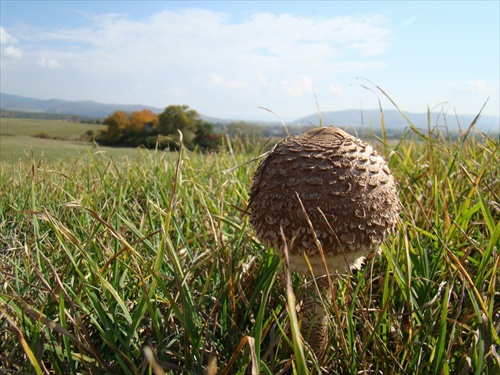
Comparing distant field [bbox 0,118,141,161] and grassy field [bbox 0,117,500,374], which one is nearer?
grassy field [bbox 0,117,500,374]

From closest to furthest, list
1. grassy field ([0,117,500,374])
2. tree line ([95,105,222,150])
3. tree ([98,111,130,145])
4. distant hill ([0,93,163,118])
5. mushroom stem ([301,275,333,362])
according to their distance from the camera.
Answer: grassy field ([0,117,500,374]), mushroom stem ([301,275,333,362]), tree line ([95,105,222,150]), tree ([98,111,130,145]), distant hill ([0,93,163,118])

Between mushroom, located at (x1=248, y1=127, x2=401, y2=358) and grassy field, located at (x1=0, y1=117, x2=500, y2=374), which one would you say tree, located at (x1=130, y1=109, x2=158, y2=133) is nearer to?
grassy field, located at (x1=0, y1=117, x2=500, y2=374)

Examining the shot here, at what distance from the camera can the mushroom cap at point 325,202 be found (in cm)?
147

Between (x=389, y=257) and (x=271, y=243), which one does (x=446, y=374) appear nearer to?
(x=389, y=257)

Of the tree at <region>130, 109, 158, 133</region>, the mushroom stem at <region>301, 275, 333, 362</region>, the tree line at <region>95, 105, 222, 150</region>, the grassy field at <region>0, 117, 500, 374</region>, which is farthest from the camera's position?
the tree at <region>130, 109, 158, 133</region>

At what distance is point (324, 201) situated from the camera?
1466 mm

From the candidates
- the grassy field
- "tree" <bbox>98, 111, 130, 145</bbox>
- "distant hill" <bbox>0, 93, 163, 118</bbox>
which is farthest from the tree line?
"distant hill" <bbox>0, 93, 163, 118</bbox>

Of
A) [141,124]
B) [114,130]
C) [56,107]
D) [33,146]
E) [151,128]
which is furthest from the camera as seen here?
[56,107]

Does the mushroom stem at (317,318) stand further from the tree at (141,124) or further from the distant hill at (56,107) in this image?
the distant hill at (56,107)

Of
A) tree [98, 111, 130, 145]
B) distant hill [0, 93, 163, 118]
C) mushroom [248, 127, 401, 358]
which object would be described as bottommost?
mushroom [248, 127, 401, 358]

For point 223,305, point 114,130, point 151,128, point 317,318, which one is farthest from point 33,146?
point 114,130

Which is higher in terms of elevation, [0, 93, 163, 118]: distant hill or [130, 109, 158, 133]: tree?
[0, 93, 163, 118]: distant hill

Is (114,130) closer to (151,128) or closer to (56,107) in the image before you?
(151,128)

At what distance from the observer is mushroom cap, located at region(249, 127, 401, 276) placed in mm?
1467
